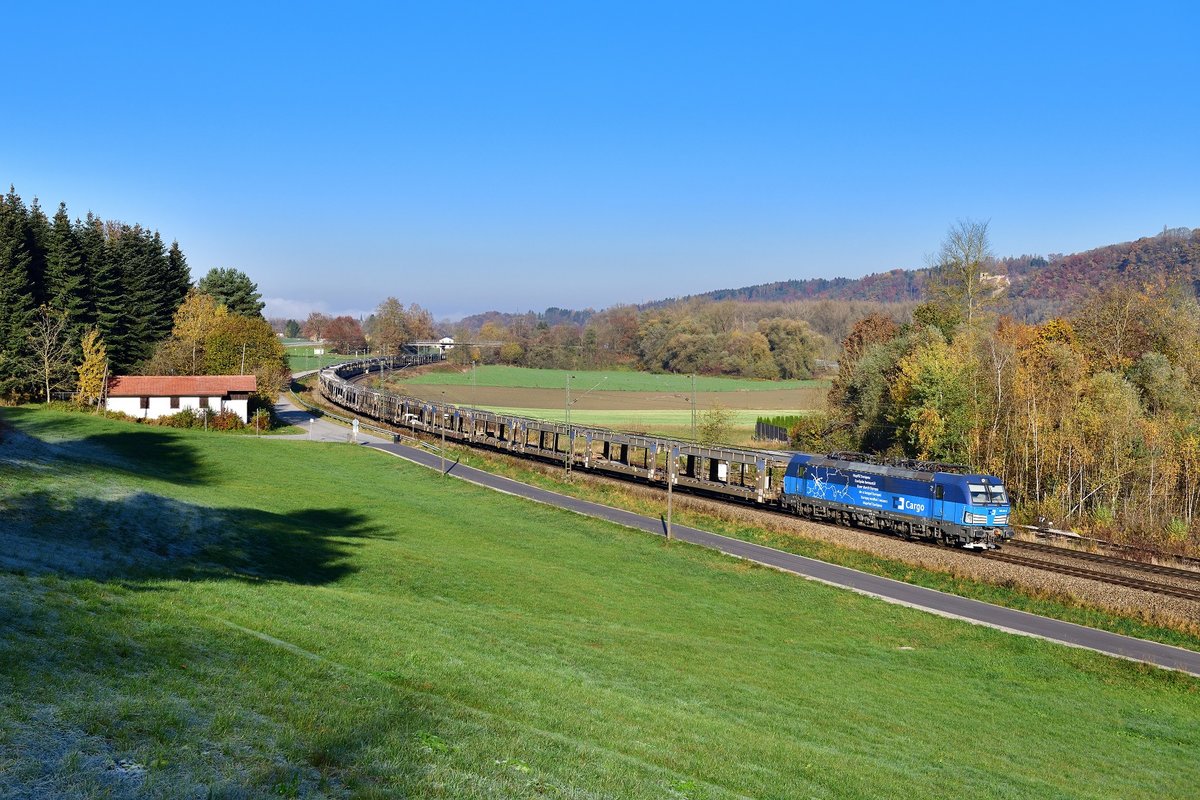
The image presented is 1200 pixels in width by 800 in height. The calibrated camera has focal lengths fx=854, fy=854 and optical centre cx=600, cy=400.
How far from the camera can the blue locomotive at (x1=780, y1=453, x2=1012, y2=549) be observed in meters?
42.2

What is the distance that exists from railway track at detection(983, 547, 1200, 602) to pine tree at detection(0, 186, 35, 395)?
263ft

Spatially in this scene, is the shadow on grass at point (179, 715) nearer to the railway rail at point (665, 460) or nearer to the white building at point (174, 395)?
the railway rail at point (665, 460)

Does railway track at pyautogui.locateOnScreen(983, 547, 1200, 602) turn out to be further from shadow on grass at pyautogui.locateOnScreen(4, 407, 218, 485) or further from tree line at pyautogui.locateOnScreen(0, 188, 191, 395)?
tree line at pyautogui.locateOnScreen(0, 188, 191, 395)

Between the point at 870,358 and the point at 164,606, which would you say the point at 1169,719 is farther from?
the point at 870,358

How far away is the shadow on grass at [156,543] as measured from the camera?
64.7ft

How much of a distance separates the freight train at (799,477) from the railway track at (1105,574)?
→ 5.87 ft

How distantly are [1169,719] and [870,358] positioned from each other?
64558 millimetres

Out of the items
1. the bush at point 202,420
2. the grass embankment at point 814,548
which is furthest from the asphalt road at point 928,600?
the bush at point 202,420

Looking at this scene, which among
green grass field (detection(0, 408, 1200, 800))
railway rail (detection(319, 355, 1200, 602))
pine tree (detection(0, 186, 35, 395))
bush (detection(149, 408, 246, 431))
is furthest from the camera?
bush (detection(149, 408, 246, 431))

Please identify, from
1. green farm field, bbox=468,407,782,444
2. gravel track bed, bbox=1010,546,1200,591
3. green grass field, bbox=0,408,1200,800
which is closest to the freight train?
gravel track bed, bbox=1010,546,1200,591

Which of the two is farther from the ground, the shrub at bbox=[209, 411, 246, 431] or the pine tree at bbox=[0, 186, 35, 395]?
the pine tree at bbox=[0, 186, 35, 395]

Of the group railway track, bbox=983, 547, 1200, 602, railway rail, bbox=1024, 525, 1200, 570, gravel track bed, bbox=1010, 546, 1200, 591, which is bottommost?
railway rail, bbox=1024, 525, 1200, 570

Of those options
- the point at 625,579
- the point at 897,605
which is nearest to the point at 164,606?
the point at 625,579

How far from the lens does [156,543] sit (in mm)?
25156
